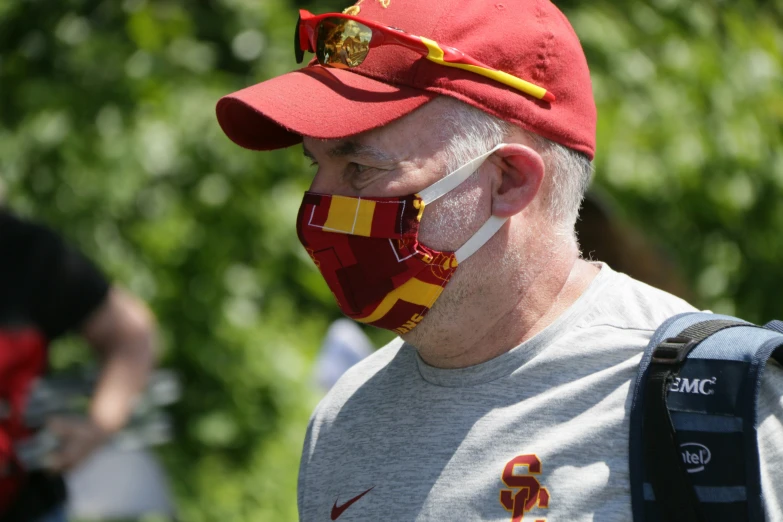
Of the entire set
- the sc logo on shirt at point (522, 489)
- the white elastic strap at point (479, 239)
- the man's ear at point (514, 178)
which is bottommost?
the sc logo on shirt at point (522, 489)

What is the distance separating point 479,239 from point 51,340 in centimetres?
219

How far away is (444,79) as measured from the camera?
71.1 inches

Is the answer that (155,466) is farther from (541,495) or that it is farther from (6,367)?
(541,495)

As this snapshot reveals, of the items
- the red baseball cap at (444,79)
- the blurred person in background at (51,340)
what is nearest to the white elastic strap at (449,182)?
the red baseball cap at (444,79)

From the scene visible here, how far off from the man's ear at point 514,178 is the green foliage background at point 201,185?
9.73 feet

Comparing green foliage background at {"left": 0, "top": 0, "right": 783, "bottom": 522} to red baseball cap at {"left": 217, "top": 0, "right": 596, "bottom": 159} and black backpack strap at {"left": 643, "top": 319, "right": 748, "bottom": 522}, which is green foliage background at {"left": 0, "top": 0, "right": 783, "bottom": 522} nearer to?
red baseball cap at {"left": 217, "top": 0, "right": 596, "bottom": 159}

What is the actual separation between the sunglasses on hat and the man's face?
9cm

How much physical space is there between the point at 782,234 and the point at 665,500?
4.50 m

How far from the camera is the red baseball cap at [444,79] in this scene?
71.2 inches

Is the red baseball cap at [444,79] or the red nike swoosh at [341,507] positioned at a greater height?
the red baseball cap at [444,79]

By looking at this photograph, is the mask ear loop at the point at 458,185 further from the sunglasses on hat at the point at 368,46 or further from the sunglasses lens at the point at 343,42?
the sunglasses lens at the point at 343,42

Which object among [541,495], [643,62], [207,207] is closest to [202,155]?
[207,207]

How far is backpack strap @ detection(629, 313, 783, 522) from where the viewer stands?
157 cm

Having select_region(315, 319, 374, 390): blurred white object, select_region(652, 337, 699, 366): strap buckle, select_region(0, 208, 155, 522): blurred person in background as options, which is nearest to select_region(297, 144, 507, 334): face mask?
select_region(652, 337, 699, 366): strap buckle
